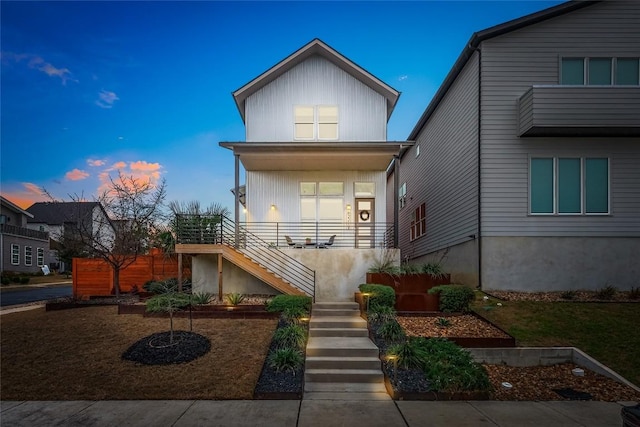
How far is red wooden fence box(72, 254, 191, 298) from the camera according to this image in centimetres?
1452

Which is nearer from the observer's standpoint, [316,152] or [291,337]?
[291,337]

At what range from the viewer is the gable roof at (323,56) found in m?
15.2

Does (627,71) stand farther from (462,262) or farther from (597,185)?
(462,262)

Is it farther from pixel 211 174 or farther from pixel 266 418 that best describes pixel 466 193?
pixel 211 174

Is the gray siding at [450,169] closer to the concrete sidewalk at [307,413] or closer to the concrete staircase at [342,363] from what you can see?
the concrete staircase at [342,363]

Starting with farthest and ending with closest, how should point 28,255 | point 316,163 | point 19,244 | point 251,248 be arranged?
point 28,255, point 19,244, point 316,163, point 251,248

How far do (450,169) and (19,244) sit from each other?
38669 mm

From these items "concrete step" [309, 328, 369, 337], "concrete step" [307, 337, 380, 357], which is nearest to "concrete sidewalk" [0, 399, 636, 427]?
"concrete step" [307, 337, 380, 357]

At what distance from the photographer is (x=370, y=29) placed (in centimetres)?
1452

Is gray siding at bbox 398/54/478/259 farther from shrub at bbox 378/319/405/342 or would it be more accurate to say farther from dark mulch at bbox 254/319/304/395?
dark mulch at bbox 254/319/304/395

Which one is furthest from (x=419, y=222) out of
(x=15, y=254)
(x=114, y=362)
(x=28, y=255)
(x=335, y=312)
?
(x=28, y=255)

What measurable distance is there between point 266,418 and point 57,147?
53.0ft

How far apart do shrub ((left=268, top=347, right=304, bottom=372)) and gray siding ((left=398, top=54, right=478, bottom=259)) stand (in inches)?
312

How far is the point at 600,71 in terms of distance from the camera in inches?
475
